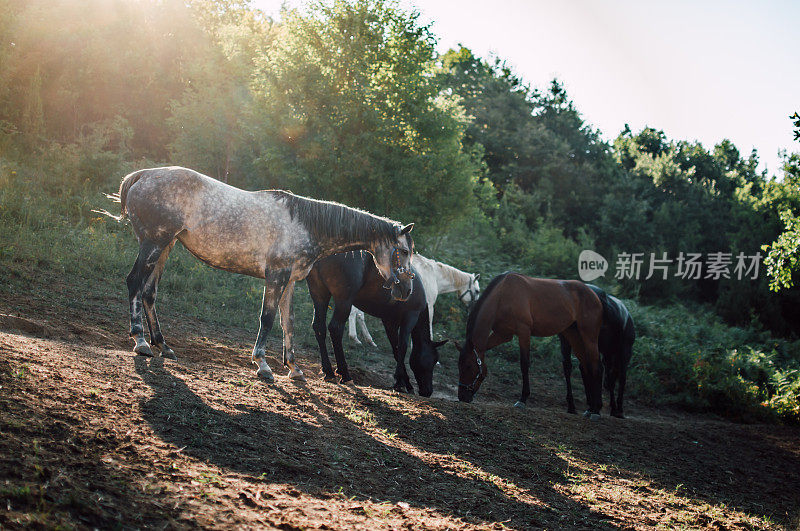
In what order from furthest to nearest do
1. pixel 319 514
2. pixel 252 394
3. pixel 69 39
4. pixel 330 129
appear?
pixel 69 39 → pixel 330 129 → pixel 252 394 → pixel 319 514

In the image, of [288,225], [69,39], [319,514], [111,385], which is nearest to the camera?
[319,514]

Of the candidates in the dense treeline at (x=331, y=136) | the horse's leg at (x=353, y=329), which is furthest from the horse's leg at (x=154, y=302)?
the dense treeline at (x=331, y=136)

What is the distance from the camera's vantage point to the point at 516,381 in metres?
12.5

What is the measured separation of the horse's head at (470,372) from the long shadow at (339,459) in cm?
330

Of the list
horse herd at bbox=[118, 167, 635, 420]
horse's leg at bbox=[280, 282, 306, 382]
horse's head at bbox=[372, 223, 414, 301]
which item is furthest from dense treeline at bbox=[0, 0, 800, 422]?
horse's leg at bbox=[280, 282, 306, 382]

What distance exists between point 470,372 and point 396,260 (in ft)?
9.09

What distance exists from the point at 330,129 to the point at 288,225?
9692mm

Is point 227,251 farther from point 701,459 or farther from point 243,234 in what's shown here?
point 701,459

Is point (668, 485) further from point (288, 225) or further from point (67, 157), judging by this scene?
point (67, 157)

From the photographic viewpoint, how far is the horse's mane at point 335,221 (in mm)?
7133

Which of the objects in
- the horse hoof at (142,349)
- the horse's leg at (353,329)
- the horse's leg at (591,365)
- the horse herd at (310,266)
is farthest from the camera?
the horse's leg at (353,329)

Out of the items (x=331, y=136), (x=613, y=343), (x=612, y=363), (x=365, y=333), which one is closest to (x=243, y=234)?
(x=365, y=333)

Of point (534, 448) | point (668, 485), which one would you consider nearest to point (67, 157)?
point (534, 448)

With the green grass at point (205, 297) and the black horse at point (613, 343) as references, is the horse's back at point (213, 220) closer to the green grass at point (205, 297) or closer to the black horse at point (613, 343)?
the green grass at point (205, 297)
